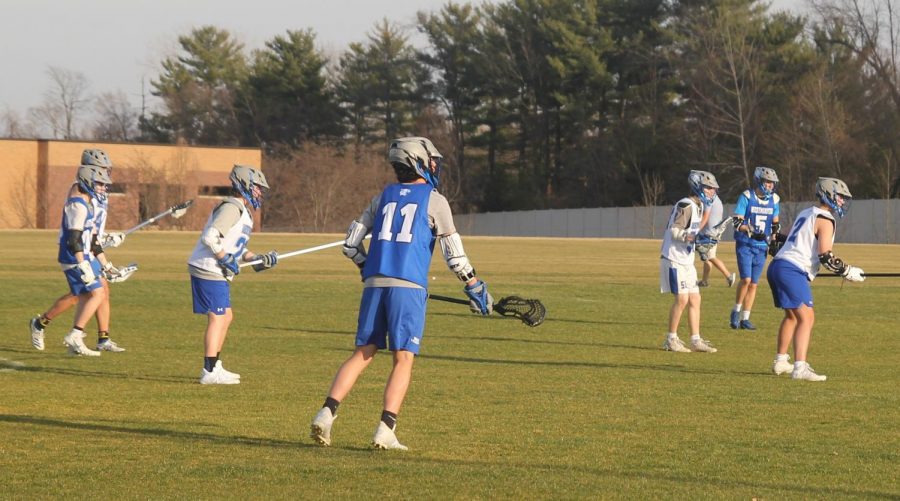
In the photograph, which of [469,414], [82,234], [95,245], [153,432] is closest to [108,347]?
[95,245]

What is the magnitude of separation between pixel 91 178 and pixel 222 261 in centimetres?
327

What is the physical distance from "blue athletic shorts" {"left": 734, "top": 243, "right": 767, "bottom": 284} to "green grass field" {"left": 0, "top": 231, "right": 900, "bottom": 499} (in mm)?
887

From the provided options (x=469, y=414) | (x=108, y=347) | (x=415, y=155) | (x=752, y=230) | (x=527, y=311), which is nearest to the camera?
(x=415, y=155)

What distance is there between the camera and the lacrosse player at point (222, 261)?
1236 cm

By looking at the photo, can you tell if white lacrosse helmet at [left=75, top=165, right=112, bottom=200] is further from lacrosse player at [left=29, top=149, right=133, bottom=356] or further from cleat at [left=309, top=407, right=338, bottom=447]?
cleat at [left=309, top=407, right=338, bottom=447]

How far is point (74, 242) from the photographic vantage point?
1452cm

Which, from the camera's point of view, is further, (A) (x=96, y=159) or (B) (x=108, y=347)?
(B) (x=108, y=347)

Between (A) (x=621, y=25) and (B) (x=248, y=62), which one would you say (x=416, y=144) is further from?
(B) (x=248, y=62)

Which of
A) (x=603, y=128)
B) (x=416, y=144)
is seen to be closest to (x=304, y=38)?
(x=603, y=128)

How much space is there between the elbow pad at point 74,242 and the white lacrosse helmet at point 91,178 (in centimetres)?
52

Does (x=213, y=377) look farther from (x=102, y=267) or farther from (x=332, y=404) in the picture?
(x=332, y=404)

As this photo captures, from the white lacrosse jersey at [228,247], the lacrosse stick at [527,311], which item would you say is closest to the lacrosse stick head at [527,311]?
the lacrosse stick at [527,311]

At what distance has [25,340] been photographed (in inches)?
683

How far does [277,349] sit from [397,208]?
26.5ft
